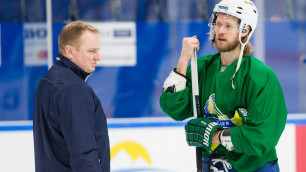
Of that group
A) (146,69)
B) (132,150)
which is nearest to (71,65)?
(132,150)

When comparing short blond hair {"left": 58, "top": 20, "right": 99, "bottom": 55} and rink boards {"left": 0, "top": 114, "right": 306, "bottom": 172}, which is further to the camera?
rink boards {"left": 0, "top": 114, "right": 306, "bottom": 172}

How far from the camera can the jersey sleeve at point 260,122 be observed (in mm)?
2305

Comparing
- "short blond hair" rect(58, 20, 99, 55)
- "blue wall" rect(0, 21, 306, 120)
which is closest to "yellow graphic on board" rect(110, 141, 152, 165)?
"blue wall" rect(0, 21, 306, 120)

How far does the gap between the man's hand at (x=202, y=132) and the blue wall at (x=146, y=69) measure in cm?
218

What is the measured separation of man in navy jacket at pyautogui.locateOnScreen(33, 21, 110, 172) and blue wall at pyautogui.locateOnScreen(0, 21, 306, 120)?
8.15ft

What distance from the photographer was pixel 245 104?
7.81 feet

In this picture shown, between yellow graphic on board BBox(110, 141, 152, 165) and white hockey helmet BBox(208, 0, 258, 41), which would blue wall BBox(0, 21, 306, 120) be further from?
white hockey helmet BBox(208, 0, 258, 41)

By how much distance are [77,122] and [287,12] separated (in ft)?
10.8

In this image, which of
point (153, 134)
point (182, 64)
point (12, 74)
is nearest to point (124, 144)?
point (153, 134)

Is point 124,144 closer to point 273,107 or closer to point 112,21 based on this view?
point 112,21

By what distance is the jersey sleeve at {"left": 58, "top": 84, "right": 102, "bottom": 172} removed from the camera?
1992 mm

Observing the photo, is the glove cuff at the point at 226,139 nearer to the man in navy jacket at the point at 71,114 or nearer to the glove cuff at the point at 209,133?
the glove cuff at the point at 209,133

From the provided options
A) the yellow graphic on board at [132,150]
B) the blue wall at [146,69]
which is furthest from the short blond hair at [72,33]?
the blue wall at [146,69]

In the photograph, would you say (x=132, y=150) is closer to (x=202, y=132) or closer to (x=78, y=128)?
(x=202, y=132)
